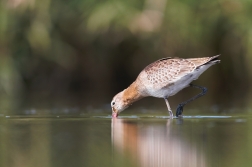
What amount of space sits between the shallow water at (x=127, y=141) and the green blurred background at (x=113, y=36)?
447cm

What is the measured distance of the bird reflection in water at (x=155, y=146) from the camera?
5.52 meters

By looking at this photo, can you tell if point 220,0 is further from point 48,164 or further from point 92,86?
point 48,164

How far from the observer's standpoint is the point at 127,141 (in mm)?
6730

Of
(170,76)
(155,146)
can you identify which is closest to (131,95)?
(170,76)

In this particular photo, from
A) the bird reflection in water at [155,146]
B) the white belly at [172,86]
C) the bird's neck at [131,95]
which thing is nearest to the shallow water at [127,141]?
the bird reflection in water at [155,146]

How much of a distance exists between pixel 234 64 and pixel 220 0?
1.55 m

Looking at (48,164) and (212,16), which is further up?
(212,16)

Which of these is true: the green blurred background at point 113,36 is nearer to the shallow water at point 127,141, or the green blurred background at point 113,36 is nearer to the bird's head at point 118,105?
the bird's head at point 118,105

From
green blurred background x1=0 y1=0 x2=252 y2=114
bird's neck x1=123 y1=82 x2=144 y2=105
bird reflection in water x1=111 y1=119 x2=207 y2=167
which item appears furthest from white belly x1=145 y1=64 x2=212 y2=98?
green blurred background x1=0 y1=0 x2=252 y2=114

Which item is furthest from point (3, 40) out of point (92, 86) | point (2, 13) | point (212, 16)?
point (212, 16)

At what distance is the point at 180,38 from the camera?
1441cm

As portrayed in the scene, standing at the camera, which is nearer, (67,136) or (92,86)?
(67,136)

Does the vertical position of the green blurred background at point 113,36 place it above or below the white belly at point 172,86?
above

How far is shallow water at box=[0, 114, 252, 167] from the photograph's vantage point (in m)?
5.62
